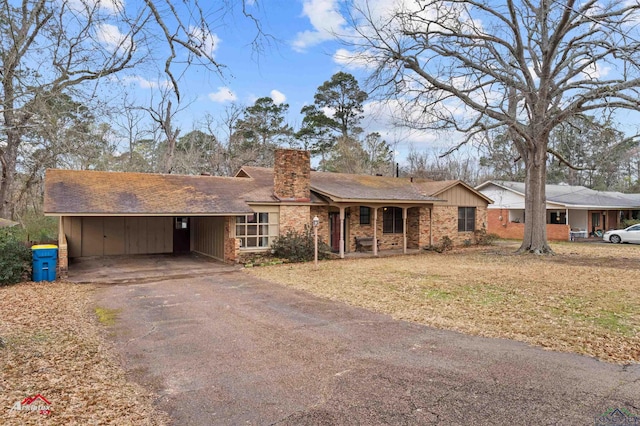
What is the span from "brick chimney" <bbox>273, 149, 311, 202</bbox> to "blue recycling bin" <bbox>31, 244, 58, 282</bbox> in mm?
7595

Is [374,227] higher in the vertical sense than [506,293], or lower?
higher

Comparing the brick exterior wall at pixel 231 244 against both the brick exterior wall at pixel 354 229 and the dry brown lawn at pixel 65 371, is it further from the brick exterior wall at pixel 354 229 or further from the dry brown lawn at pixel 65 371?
the dry brown lawn at pixel 65 371

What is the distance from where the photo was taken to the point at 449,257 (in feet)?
54.5

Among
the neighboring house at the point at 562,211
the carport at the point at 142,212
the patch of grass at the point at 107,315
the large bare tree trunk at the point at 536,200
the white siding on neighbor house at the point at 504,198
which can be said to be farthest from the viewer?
the white siding on neighbor house at the point at 504,198

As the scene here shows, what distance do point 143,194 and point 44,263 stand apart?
3.85 metres

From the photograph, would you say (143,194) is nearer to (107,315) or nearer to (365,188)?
(107,315)

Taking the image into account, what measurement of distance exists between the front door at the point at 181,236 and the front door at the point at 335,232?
6.79 meters

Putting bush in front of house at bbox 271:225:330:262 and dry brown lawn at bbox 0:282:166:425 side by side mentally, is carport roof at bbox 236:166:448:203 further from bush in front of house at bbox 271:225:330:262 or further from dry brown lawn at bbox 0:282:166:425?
dry brown lawn at bbox 0:282:166:425

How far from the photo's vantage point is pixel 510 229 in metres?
26.7

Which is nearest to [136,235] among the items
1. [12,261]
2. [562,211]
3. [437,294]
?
[12,261]

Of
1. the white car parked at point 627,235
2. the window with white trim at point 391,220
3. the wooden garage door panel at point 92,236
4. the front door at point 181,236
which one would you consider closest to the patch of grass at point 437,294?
the window with white trim at point 391,220

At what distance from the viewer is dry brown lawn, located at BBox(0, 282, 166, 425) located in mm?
3473

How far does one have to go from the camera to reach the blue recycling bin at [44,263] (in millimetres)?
10438

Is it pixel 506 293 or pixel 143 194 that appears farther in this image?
pixel 143 194
